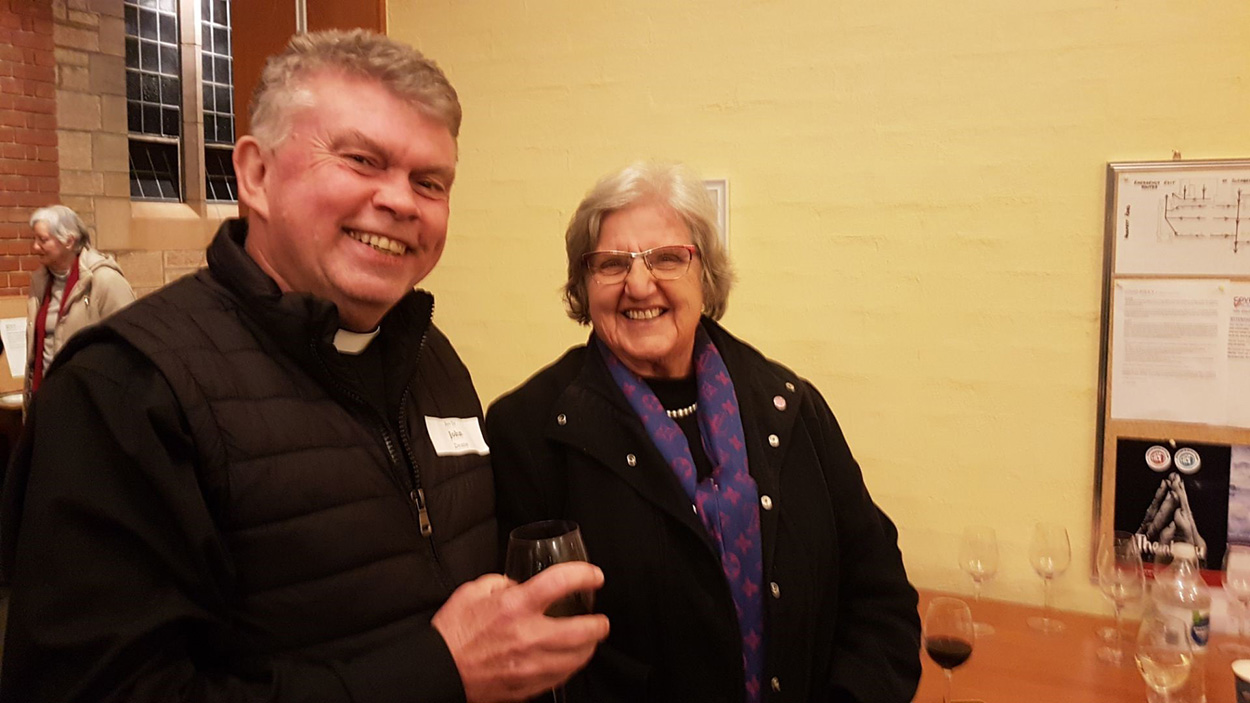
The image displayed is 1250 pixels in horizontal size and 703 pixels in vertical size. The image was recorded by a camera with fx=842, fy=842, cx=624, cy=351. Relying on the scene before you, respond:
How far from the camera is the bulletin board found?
230 centimetres

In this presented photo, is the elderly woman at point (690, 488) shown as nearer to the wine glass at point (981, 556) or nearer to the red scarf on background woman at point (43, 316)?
the wine glass at point (981, 556)

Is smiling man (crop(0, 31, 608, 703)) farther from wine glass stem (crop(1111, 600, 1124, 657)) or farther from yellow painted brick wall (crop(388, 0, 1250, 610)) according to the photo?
wine glass stem (crop(1111, 600, 1124, 657))

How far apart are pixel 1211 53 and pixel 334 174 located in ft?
7.67

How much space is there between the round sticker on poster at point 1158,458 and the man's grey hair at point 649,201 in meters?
1.42

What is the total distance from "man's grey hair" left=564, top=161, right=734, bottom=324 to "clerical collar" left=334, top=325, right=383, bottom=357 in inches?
23.8

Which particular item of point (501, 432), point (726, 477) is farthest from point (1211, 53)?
point (501, 432)

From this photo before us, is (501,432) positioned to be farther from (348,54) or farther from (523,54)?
(523,54)

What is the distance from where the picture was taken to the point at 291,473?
3.71 ft

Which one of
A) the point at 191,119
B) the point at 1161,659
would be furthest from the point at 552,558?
the point at 191,119

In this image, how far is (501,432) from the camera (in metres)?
1.69

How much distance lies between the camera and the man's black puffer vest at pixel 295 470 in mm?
1076

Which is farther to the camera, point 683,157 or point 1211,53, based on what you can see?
point 683,157

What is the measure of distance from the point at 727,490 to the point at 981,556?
45.1 inches

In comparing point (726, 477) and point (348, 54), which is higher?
point (348, 54)
